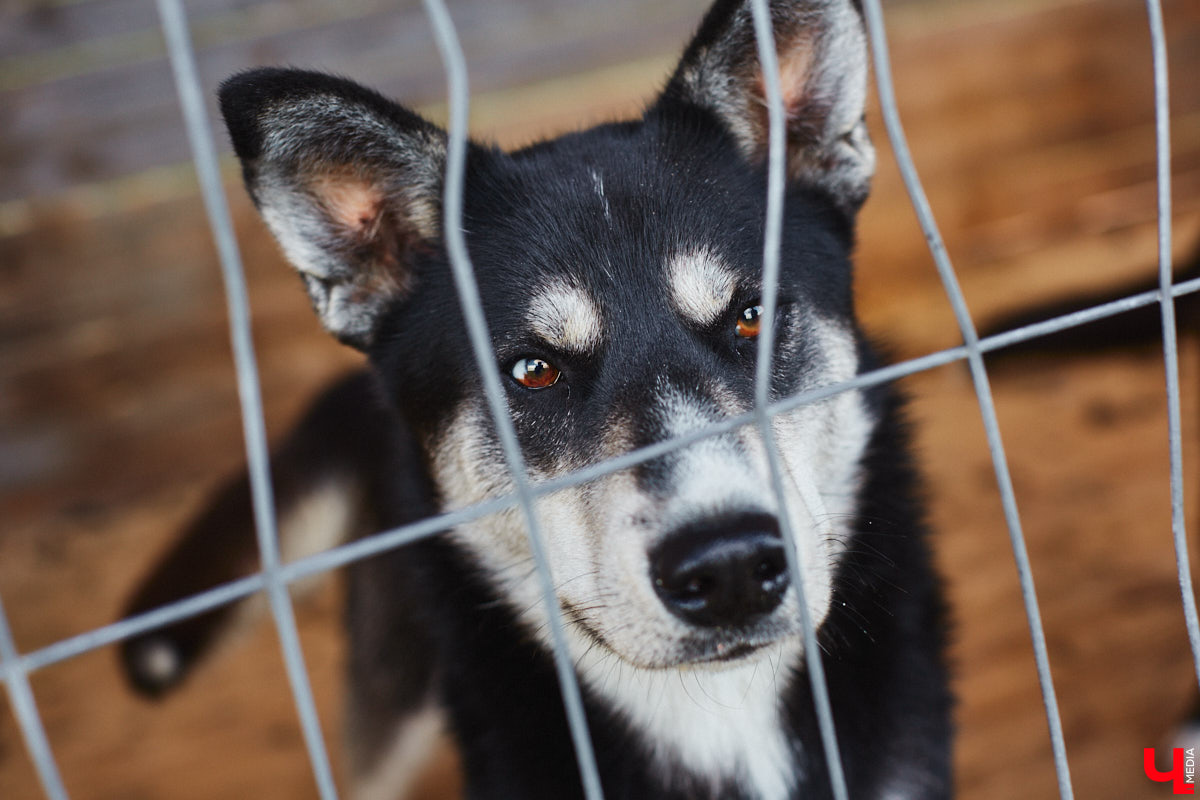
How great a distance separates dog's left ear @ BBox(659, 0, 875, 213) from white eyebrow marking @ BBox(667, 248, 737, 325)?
0.33 meters

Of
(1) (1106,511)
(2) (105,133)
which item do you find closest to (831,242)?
(1) (1106,511)

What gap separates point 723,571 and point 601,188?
75 cm

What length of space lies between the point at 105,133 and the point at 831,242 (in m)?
3.50

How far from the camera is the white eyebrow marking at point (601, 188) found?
1563mm

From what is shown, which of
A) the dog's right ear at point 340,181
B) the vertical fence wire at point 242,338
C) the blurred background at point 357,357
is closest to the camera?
the vertical fence wire at point 242,338

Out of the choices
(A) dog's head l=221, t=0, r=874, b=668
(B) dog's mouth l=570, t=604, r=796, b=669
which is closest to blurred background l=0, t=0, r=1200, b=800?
(A) dog's head l=221, t=0, r=874, b=668

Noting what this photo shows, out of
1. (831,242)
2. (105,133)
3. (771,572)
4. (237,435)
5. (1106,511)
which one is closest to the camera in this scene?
(771,572)

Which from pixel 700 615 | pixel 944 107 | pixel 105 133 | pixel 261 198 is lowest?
pixel 700 615

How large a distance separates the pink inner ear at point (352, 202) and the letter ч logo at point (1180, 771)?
7.00 feet

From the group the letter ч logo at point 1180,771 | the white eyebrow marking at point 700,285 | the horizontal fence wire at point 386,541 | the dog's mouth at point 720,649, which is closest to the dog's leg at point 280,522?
the white eyebrow marking at point 700,285

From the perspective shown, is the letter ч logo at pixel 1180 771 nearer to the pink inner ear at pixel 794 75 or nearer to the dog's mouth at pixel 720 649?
the dog's mouth at pixel 720 649

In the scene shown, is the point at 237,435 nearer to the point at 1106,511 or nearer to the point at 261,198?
the point at 261,198

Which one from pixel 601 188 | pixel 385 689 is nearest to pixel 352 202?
pixel 601 188

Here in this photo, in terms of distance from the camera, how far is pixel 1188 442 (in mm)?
3562
